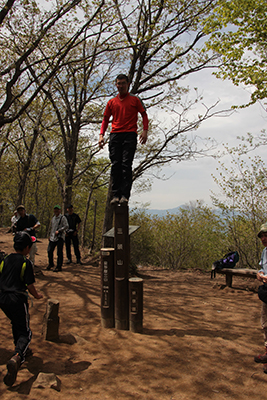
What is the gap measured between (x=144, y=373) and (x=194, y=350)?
955 millimetres

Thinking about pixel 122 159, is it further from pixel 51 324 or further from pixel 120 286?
pixel 51 324

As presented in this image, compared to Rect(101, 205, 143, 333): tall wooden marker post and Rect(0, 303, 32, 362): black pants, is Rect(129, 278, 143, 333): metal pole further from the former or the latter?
Rect(0, 303, 32, 362): black pants

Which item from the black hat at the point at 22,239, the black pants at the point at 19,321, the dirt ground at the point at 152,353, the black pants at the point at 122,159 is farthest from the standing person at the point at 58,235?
the black pants at the point at 19,321

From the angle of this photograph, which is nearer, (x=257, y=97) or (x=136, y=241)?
(x=257, y=97)

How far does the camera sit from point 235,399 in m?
3.01

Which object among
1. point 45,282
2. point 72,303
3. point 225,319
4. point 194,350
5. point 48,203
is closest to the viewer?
point 194,350

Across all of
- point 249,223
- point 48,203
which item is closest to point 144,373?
point 249,223

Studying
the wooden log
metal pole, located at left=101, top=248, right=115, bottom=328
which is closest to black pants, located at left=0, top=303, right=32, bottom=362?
the wooden log

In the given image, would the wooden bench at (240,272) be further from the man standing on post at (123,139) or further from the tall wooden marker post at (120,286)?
the man standing on post at (123,139)

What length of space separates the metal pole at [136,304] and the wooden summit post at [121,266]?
0.35ft

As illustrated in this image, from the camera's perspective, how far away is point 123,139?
15.3 feet

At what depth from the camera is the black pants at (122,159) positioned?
4.60 metres

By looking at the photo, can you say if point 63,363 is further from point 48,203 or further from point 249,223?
point 48,203

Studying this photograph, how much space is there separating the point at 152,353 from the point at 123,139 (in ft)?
10.8
